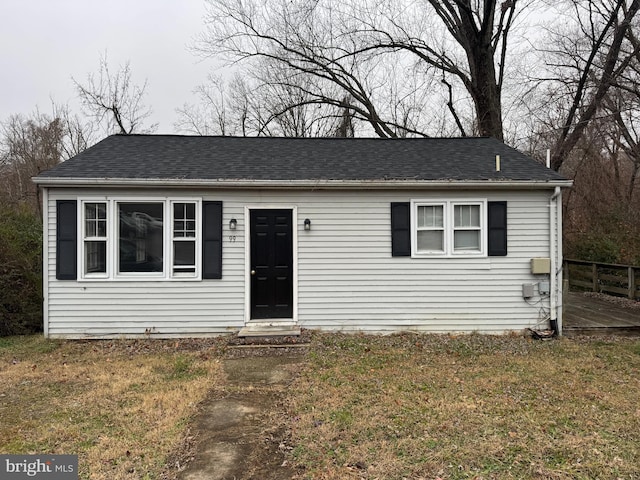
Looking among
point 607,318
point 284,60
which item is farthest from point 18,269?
point 284,60

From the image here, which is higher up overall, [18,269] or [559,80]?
[559,80]

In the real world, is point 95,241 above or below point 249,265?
above

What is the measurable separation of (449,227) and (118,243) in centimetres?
592

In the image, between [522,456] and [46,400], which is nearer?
[522,456]

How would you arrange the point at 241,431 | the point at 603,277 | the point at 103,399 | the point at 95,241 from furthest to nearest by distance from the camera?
the point at 603,277, the point at 95,241, the point at 103,399, the point at 241,431

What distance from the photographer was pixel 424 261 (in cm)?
724

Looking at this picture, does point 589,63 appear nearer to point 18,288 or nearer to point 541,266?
point 541,266

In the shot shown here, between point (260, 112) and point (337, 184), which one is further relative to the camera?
point (260, 112)

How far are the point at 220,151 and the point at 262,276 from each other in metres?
2.98

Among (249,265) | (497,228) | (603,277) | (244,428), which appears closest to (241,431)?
(244,428)

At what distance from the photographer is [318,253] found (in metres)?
7.24

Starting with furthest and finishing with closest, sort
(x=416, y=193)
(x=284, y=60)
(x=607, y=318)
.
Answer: (x=284, y=60), (x=607, y=318), (x=416, y=193)

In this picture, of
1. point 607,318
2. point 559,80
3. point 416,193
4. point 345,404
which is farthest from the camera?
point 559,80

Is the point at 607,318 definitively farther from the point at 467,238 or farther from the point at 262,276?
the point at 262,276
